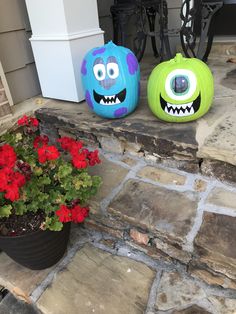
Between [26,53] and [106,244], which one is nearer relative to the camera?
[106,244]

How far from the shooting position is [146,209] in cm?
123

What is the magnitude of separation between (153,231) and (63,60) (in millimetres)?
1094

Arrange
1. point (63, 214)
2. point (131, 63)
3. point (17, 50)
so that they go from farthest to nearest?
point (17, 50) < point (131, 63) < point (63, 214)

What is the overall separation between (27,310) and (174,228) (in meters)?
0.72

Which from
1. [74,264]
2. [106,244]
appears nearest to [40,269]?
[74,264]

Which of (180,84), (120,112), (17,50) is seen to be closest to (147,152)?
(120,112)

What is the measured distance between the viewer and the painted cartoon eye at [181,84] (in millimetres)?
1309

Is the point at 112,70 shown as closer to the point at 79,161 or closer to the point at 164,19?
the point at 79,161

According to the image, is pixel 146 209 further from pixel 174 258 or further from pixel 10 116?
pixel 10 116

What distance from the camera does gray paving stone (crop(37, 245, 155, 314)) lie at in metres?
1.10

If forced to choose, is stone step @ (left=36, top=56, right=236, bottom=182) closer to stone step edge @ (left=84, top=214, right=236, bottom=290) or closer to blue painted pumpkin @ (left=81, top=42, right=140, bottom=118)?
blue painted pumpkin @ (left=81, top=42, right=140, bottom=118)

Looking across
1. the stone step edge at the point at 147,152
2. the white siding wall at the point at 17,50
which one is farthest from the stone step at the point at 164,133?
the white siding wall at the point at 17,50

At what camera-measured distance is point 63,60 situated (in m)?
1.68

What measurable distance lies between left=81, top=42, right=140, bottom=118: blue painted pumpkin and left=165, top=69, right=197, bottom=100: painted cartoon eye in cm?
21
